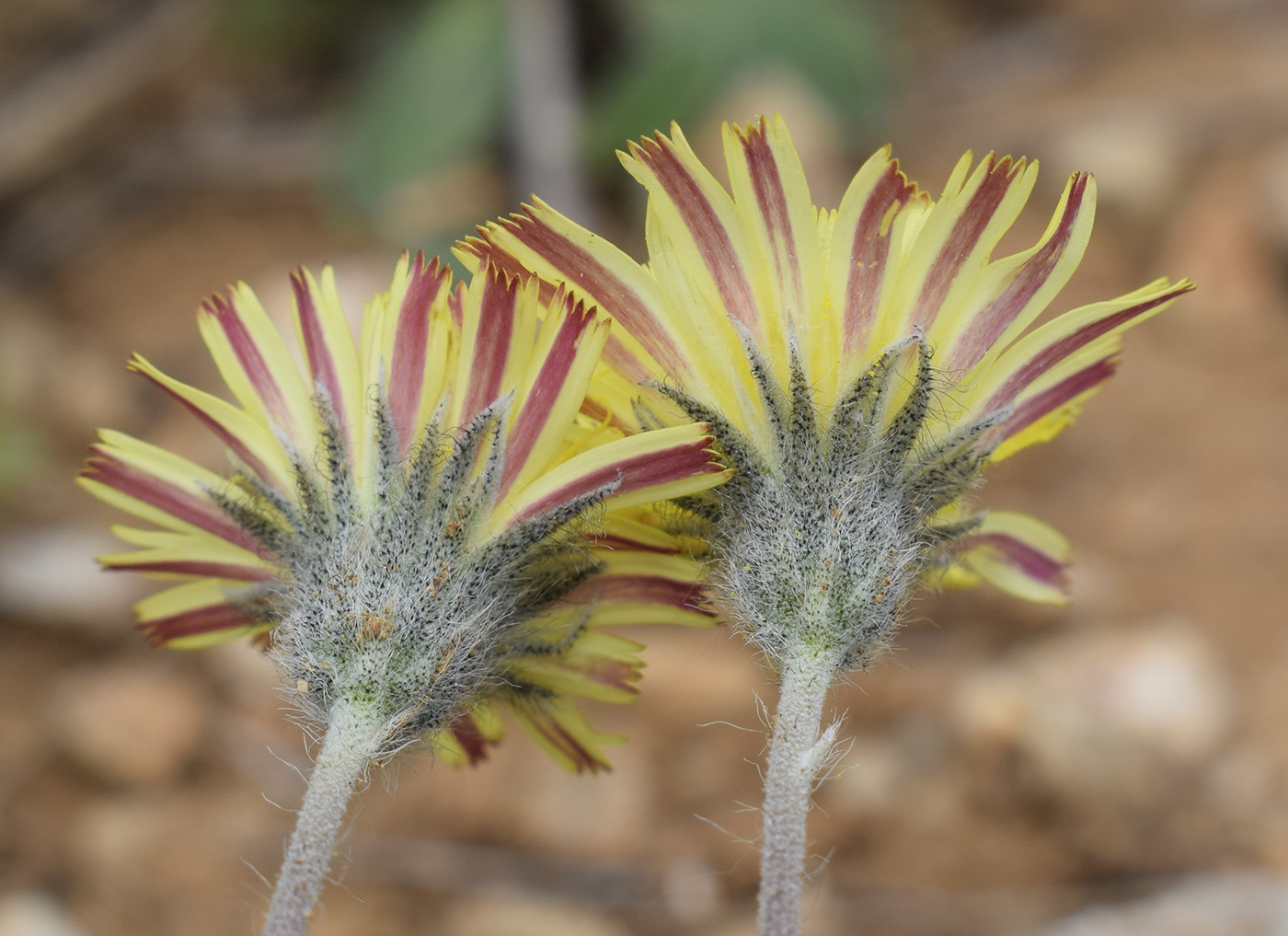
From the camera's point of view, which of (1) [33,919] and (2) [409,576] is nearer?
(2) [409,576]

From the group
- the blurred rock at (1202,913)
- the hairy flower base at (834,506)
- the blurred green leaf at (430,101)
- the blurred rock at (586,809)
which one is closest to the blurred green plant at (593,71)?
the blurred green leaf at (430,101)

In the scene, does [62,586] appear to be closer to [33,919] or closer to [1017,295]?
[33,919]

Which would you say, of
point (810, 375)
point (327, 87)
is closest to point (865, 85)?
point (327, 87)

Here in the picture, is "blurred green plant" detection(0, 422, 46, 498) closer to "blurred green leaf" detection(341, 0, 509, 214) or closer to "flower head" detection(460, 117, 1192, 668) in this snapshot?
"blurred green leaf" detection(341, 0, 509, 214)

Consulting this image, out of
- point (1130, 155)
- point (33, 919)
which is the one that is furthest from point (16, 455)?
point (1130, 155)

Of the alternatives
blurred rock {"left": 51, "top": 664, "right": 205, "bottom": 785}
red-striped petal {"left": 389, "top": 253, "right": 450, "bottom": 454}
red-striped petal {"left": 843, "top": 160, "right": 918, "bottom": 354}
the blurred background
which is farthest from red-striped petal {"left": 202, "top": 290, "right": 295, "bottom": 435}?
blurred rock {"left": 51, "top": 664, "right": 205, "bottom": 785}

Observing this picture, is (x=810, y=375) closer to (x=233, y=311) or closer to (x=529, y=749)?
(x=233, y=311)
